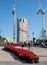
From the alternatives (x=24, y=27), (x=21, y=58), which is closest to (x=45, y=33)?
(x=24, y=27)

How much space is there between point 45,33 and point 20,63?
80740 millimetres

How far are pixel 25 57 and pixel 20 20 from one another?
65.0 m

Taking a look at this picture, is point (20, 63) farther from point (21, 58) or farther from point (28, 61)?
point (21, 58)

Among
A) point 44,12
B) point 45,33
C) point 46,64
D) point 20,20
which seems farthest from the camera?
point 44,12

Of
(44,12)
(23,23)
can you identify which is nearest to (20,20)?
(23,23)

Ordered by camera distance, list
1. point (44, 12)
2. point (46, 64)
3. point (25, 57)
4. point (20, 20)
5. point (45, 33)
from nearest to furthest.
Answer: point (46, 64)
point (25, 57)
point (20, 20)
point (45, 33)
point (44, 12)

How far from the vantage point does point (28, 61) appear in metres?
21.9

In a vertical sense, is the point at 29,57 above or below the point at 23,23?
below

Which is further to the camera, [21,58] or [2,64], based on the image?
[21,58]

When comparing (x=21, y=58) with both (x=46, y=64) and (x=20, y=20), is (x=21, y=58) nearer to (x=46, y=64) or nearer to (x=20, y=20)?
(x=46, y=64)

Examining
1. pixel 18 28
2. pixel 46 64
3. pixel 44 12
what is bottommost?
pixel 46 64

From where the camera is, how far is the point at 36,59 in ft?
71.2

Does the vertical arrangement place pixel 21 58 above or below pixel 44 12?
below

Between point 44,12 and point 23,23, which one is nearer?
point 23,23
